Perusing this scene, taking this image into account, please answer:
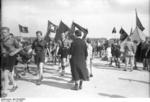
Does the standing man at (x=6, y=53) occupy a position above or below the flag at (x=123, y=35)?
below

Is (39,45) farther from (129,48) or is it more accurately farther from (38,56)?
(129,48)

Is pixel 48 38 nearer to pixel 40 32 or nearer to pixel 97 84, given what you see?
pixel 40 32

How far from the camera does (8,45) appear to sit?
24.3ft

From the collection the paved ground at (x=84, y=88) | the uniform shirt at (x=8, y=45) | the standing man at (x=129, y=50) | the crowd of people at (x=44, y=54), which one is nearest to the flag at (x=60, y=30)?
the crowd of people at (x=44, y=54)

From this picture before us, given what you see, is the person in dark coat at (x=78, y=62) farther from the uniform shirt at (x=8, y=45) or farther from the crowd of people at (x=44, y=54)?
the uniform shirt at (x=8, y=45)

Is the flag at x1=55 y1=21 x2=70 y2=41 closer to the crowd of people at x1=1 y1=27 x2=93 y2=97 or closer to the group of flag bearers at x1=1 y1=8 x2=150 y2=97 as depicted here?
the group of flag bearers at x1=1 y1=8 x2=150 y2=97

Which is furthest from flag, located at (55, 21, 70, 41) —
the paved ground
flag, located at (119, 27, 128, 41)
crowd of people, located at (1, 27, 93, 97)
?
flag, located at (119, 27, 128, 41)

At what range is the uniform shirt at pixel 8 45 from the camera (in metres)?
7.34

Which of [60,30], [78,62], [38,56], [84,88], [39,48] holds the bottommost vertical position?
[84,88]

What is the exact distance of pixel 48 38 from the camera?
9633 millimetres

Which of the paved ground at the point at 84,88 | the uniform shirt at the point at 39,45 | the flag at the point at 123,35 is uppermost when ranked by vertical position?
the flag at the point at 123,35

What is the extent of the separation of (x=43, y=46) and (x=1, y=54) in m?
1.66

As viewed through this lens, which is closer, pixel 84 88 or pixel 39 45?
pixel 84 88

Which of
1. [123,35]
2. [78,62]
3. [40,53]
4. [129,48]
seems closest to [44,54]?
[40,53]
